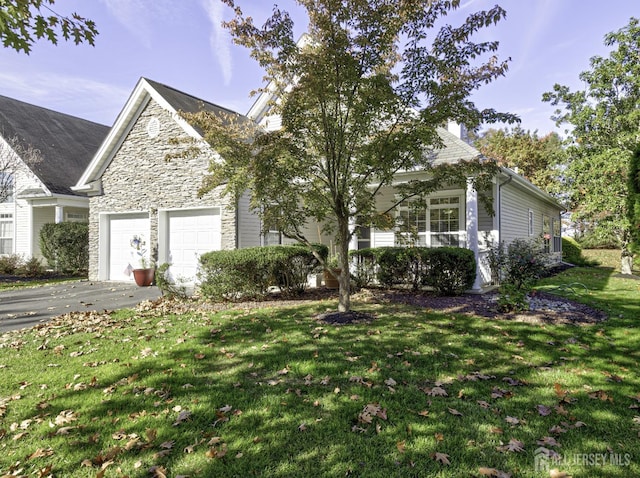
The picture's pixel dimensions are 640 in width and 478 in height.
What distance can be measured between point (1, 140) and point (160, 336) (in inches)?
675

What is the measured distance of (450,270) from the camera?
340 inches

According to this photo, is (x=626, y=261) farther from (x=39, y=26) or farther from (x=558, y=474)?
(x=39, y=26)

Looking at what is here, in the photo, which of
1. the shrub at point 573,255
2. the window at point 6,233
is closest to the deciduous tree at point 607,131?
the shrub at point 573,255

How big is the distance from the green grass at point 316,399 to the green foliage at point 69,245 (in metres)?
9.85

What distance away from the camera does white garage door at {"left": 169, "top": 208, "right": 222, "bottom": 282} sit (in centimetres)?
1091

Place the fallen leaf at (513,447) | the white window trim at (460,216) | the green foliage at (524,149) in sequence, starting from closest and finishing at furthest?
the fallen leaf at (513,447) < the white window trim at (460,216) < the green foliage at (524,149)

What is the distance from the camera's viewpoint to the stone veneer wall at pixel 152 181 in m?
11.0

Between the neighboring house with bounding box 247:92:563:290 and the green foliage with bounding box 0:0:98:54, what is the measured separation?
464 cm

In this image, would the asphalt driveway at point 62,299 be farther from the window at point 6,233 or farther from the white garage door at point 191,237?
the window at point 6,233

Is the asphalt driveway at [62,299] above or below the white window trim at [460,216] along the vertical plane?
below

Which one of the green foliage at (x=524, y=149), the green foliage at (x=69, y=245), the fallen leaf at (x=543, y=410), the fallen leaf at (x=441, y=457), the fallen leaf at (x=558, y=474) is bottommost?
the fallen leaf at (x=558, y=474)

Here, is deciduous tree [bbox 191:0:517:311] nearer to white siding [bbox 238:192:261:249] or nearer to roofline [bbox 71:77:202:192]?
white siding [bbox 238:192:261:249]

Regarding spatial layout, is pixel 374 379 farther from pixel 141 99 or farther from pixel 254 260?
pixel 141 99

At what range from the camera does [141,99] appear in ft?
38.8
